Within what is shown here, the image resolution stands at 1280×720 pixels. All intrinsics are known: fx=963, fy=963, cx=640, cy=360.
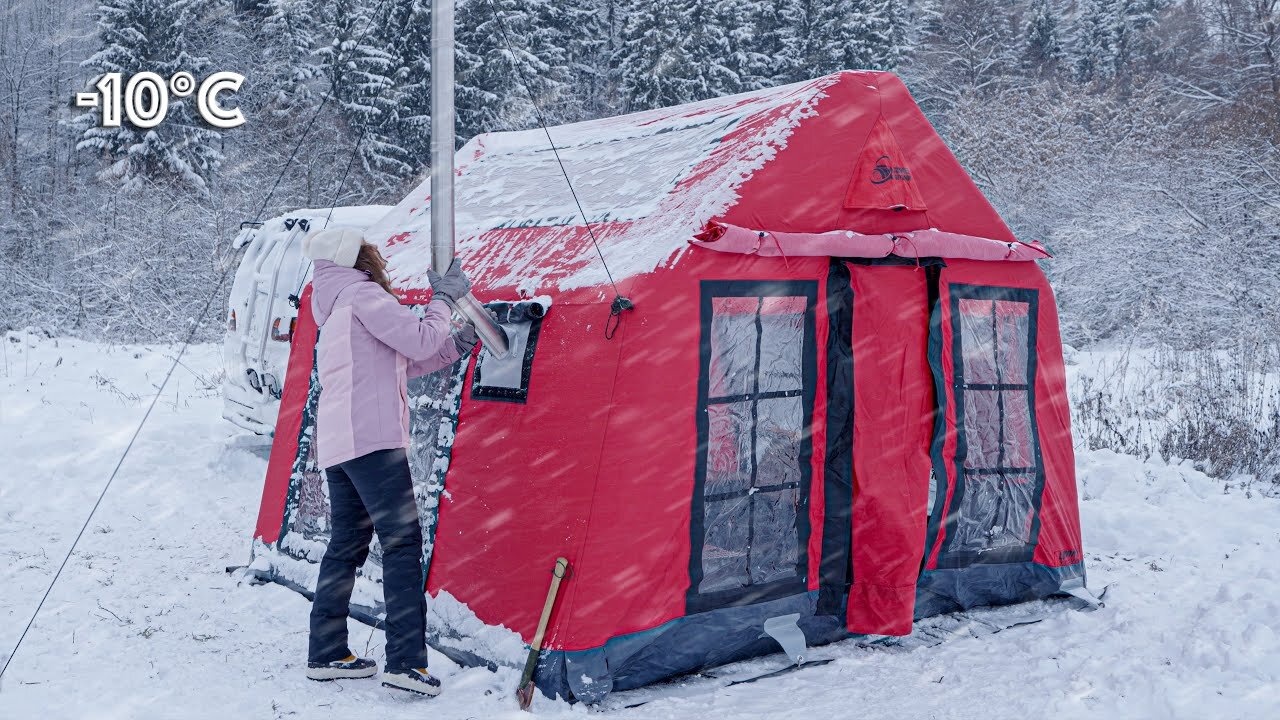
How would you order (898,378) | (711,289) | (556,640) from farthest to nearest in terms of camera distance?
1. (898,378)
2. (711,289)
3. (556,640)

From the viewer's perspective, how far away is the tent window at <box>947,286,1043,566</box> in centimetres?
520

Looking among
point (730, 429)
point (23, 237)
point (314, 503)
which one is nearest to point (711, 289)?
point (730, 429)

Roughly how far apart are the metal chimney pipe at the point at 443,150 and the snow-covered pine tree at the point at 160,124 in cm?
2094

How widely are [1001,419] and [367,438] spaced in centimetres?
345

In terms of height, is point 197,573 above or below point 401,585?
below

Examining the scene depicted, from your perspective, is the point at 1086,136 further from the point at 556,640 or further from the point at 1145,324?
the point at 556,640

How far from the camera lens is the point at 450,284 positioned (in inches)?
160

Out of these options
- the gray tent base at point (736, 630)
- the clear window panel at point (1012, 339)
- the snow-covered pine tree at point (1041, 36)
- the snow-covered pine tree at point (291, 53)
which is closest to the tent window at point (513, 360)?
the gray tent base at point (736, 630)

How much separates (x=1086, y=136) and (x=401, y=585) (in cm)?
2145

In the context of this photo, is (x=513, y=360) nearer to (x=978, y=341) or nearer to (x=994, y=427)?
(x=978, y=341)

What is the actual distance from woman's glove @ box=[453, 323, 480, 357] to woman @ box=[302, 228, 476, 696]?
0.17 metres

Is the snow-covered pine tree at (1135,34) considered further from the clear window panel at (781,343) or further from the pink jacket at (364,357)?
the pink jacket at (364,357)

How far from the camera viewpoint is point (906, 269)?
496 centimetres

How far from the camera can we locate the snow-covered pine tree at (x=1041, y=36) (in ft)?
105
